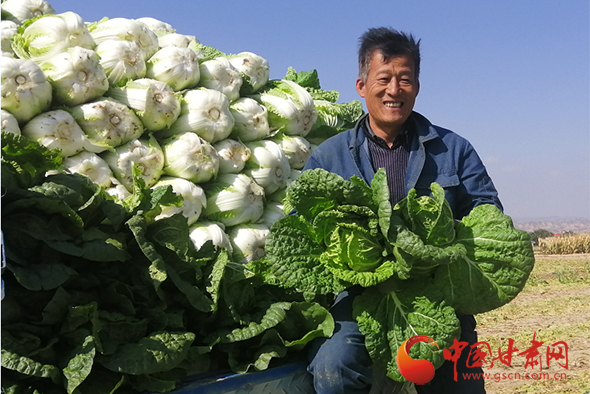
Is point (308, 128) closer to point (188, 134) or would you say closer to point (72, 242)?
point (188, 134)

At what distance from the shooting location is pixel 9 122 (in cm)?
327

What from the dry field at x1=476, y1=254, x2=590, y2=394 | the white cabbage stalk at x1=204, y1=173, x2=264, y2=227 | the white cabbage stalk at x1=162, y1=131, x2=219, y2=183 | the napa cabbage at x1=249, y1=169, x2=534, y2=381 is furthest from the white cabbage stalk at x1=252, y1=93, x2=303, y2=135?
the dry field at x1=476, y1=254, x2=590, y2=394

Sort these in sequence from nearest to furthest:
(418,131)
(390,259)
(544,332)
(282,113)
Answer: (390,259), (418,131), (282,113), (544,332)

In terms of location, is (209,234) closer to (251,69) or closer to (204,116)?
(204,116)

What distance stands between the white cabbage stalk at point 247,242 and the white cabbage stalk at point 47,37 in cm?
156

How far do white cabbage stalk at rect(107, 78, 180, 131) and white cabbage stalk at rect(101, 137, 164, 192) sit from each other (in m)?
0.16

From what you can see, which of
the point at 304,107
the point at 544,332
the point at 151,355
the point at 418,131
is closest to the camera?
the point at 151,355

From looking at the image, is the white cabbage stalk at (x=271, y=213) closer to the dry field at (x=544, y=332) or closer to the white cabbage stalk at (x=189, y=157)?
the white cabbage stalk at (x=189, y=157)

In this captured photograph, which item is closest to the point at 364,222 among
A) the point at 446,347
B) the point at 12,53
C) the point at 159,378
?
the point at 446,347

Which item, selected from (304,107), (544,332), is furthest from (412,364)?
(544,332)

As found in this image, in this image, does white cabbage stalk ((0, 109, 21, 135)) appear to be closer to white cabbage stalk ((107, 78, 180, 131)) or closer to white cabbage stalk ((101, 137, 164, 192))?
white cabbage stalk ((101, 137, 164, 192))

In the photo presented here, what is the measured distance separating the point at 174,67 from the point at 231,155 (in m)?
0.68

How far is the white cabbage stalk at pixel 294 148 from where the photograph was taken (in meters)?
4.33

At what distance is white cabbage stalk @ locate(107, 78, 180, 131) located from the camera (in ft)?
12.1
